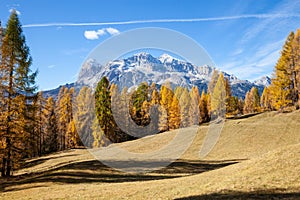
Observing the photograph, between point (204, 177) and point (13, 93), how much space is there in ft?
62.0

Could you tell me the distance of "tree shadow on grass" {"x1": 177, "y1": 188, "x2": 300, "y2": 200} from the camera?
37.1ft

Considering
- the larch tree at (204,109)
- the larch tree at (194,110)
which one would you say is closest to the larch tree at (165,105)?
the larch tree at (194,110)

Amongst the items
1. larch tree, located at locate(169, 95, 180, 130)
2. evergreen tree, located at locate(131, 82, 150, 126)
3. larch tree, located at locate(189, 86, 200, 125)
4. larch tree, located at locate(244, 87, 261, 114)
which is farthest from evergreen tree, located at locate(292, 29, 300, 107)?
larch tree, located at locate(244, 87, 261, 114)

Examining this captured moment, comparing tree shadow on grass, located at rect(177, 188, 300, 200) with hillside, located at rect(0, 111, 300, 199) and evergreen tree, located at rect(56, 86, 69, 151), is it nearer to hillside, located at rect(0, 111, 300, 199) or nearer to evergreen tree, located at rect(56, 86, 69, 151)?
hillside, located at rect(0, 111, 300, 199)

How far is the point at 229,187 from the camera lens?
1398cm

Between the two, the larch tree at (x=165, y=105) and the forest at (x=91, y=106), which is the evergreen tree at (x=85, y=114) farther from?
the larch tree at (x=165, y=105)

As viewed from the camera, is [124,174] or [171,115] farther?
[171,115]

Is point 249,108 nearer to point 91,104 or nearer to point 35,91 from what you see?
point 91,104

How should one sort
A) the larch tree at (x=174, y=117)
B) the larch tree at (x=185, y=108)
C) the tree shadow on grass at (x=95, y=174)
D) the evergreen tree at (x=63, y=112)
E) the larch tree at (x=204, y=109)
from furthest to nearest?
the larch tree at (x=204, y=109) < the larch tree at (x=185, y=108) < the larch tree at (x=174, y=117) < the evergreen tree at (x=63, y=112) < the tree shadow on grass at (x=95, y=174)

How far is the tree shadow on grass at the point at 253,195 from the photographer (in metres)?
11.3

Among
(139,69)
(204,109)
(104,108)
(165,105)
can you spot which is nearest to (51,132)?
(104,108)

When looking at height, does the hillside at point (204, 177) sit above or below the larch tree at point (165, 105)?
below

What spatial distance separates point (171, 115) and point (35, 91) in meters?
42.5

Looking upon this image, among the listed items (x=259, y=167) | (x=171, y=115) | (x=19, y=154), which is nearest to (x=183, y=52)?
(x=259, y=167)
